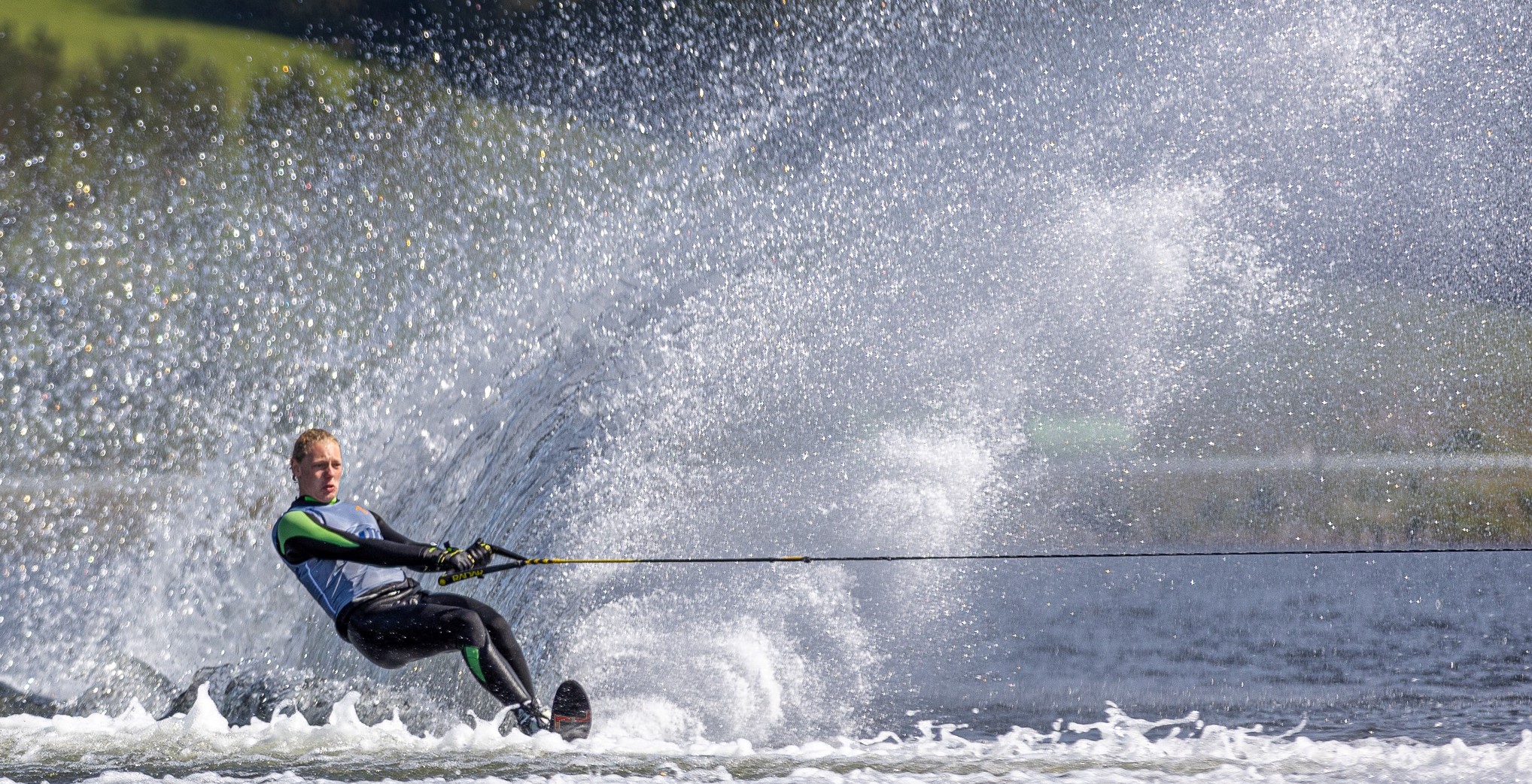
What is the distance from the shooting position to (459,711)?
6438 mm

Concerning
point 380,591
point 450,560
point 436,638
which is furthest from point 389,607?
point 450,560

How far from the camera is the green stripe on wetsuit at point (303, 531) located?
16.6 ft

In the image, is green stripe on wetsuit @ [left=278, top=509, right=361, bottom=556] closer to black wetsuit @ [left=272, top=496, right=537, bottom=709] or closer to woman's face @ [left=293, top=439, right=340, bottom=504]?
black wetsuit @ [left=272, top=496, right=537, bottom=709]

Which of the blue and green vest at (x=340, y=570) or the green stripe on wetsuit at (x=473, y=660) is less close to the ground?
the blue and green vest at (x=340, y=570)

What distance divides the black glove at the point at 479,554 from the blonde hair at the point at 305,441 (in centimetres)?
79

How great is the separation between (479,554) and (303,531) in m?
0.73

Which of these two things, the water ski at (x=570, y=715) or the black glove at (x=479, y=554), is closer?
the black glove at (x=479, y=554)

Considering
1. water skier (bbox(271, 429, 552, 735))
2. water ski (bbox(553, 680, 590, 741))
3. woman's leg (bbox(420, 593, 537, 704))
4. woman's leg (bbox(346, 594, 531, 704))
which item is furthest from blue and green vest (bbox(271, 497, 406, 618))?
water ski (bbox(553, 680, 590, 741))

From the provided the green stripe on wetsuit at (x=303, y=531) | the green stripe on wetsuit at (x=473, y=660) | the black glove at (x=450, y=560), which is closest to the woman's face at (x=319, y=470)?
the green stripe on wetsuit at (x=303, y=531)

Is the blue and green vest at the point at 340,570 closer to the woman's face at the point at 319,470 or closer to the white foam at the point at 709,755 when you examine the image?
Answer: the woman's face at the point at 319,470

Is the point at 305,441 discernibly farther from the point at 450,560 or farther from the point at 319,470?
the point at 450,560

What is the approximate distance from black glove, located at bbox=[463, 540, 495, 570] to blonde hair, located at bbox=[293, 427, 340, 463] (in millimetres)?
788

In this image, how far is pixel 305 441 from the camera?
5.28 m

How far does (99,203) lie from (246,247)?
12145mm
